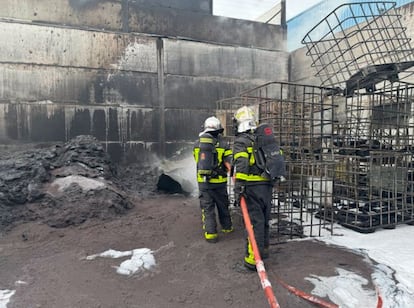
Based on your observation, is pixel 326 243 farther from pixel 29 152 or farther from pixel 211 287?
pixel 29 152

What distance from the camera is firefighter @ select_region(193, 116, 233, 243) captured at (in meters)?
4.67

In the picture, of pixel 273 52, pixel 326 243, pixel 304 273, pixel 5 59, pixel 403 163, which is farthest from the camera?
pixel 273 52

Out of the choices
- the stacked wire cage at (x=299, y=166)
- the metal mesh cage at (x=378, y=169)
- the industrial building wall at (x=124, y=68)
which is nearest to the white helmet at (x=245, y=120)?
the stacked wire cage at (x=299, y=166)

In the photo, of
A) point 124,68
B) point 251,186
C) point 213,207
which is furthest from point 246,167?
point 124,68

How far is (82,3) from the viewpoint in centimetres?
909

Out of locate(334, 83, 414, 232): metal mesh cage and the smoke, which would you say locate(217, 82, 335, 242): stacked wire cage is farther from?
the smoke

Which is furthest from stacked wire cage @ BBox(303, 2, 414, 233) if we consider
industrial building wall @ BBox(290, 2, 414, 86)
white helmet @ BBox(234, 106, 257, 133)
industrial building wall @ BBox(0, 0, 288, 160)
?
industrial building wall @ BBox(0, 0, 288, 160)

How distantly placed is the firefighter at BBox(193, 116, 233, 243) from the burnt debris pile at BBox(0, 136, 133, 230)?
2.34 m

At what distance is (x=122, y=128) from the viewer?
30.5ft

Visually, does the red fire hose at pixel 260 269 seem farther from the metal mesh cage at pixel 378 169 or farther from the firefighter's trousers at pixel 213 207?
the metal mesh cage at pixel 378 169

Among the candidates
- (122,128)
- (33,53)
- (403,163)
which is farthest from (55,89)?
(403,163)

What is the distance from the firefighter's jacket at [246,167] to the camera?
3.71 meters

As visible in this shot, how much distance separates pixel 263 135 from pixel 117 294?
2401 mm

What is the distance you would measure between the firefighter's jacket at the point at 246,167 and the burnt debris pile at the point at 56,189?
339 centimetres
